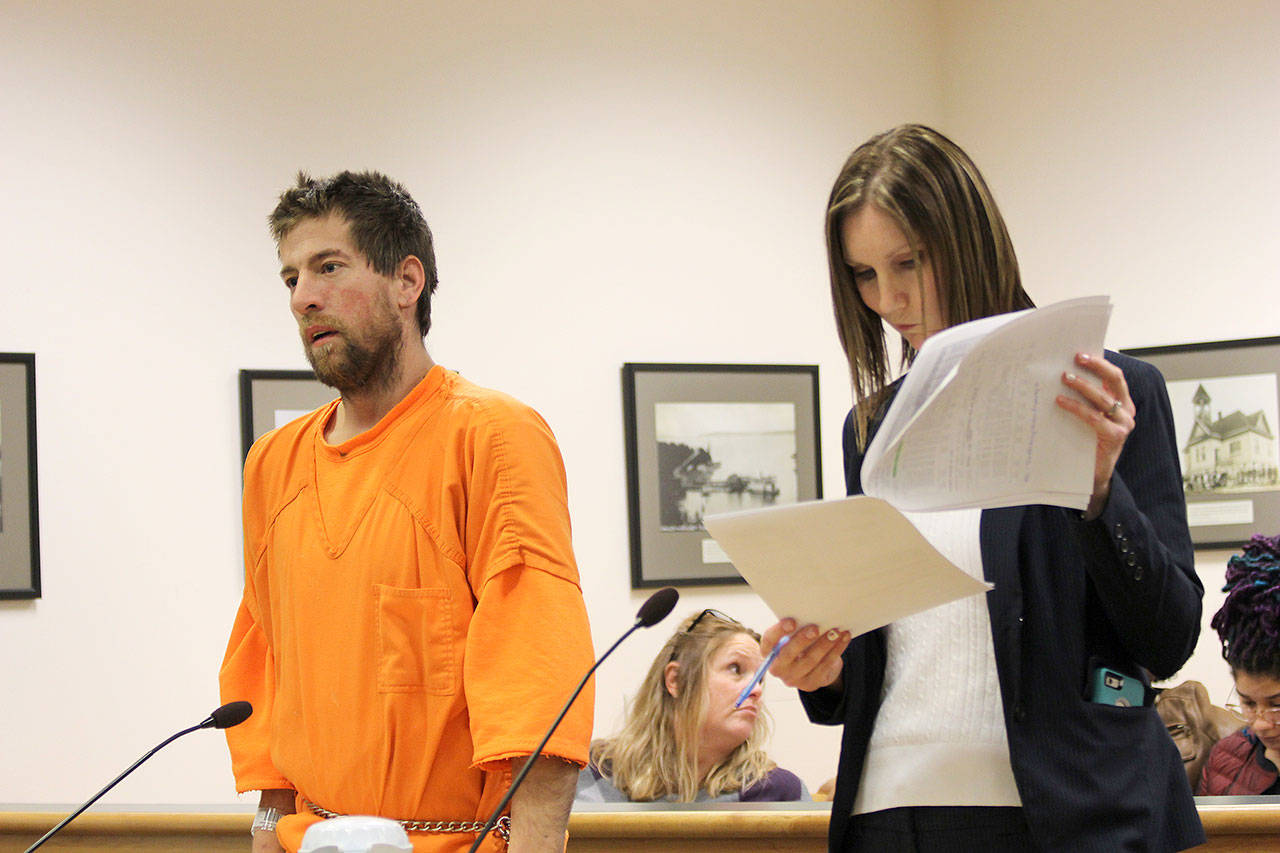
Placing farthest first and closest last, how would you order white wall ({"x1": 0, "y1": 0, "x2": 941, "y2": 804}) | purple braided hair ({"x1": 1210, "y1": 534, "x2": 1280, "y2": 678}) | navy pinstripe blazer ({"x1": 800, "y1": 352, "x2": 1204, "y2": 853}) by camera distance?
white wall ({"x1": 0, "y1": 0, "x2": 941, "y2": 804})
purple braided hair ({"x1": 1210, "y1": 534, "x2": 1280, "y2": 678})
navy pinstripe blazer ({"x1": 800, "y1": 352, "x2": 1204, "y2": 853})

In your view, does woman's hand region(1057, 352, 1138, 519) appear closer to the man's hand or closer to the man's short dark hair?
the man's hand

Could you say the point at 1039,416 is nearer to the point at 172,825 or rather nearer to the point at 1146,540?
the point at 1146,540

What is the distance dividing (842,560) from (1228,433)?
3.53 m

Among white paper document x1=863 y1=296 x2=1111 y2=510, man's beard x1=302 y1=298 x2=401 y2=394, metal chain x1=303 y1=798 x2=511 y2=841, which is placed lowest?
metal chain x1=303 y1=798 x2=511 y2=841

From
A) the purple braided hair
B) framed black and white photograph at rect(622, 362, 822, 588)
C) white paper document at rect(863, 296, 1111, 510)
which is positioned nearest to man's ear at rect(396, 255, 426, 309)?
white paper document at rect(863, 296, 1111, 510)

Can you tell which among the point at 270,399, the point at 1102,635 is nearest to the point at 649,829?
the point at 1102,635

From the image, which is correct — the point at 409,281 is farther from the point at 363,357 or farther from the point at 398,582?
the point at 398,582

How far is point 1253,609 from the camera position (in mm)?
2430

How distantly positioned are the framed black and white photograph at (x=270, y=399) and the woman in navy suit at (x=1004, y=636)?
2.90 m

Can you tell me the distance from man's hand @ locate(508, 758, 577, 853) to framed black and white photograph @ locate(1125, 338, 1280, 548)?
3.09 metres

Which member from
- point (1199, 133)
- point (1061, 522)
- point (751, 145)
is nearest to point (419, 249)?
point (1061, 522)

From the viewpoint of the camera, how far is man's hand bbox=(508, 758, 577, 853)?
1602mm

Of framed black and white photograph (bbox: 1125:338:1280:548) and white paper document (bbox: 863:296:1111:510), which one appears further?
framed black and white photograph (bbox: 1125:338:1280:548)

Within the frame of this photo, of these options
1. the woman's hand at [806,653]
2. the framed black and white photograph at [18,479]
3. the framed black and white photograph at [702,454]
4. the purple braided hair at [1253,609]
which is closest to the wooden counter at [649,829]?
the purple braided hair at [1253,609]
